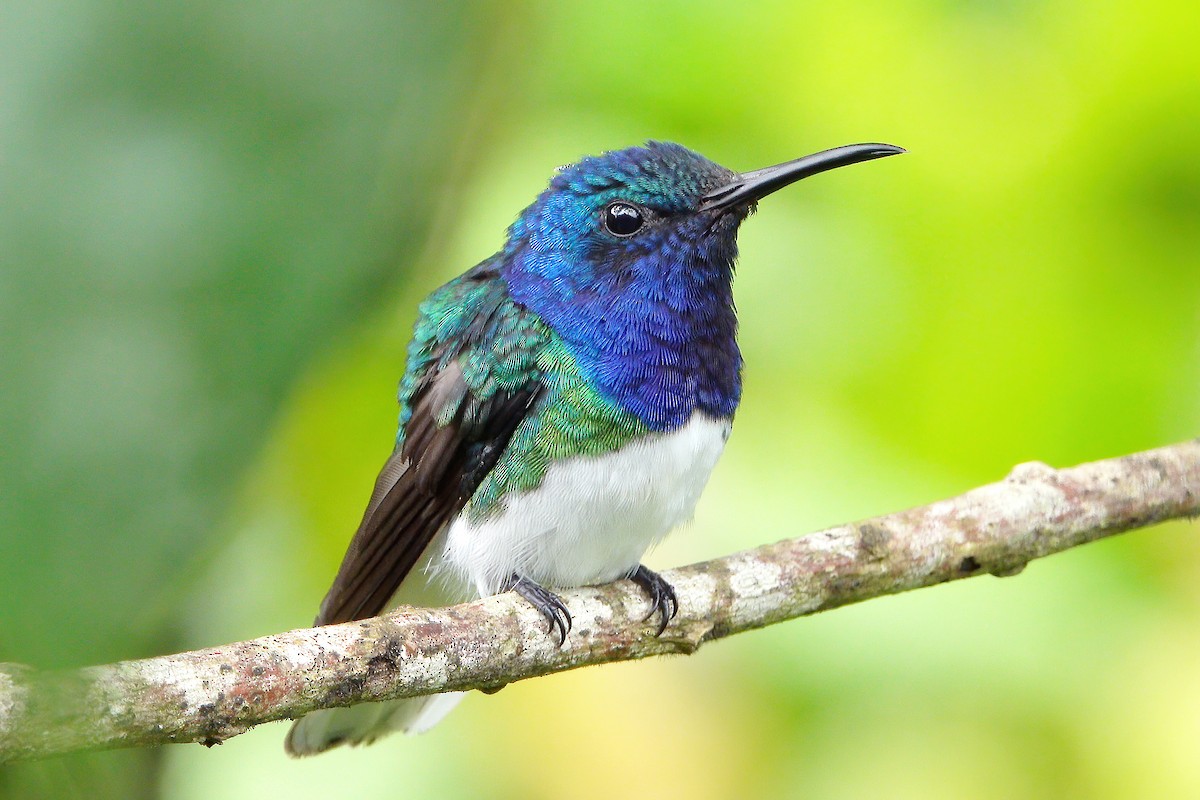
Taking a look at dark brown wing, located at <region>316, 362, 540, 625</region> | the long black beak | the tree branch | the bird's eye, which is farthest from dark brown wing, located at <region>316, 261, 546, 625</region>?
the long black beak

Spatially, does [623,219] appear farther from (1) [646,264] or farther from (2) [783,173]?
(2) [783,173]

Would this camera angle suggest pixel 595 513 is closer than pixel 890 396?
Yes

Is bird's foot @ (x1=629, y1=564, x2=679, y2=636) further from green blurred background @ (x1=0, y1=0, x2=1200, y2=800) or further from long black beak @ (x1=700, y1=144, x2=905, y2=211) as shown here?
long black beak @ (x1=700, y1=144, x2=905, y2=211)

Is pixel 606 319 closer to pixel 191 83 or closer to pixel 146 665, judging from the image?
pixel 146 665

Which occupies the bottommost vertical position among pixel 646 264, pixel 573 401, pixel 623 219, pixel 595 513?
pixel 595 513

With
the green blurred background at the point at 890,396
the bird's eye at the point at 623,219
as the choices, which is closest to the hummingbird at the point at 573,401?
the bird's eye at the point at 623,219

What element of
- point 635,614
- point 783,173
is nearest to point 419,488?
point 635,614

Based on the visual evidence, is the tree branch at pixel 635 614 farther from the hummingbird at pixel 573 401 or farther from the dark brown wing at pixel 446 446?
the dark brown wing at pixel 446 446
